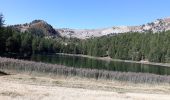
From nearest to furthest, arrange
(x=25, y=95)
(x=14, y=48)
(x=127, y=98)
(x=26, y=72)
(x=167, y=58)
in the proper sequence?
(x=25, y=95) → (x=127, y=98) → (x=26, y=72) → (x=14, y=48) → (x=167, y=58)

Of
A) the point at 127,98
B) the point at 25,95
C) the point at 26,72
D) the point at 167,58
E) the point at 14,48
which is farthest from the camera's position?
the point at 167,58

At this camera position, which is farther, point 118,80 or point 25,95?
point 118,80

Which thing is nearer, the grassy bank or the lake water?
the grassy bank

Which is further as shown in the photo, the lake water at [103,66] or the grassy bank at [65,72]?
the lake water at [103,66]

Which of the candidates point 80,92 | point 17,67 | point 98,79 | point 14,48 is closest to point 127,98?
point 80,92

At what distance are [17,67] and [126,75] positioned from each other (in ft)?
48.1

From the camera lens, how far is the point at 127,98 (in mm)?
30734

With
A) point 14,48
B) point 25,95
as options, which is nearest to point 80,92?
point 25,95

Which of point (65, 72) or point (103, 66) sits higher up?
point (65, 72)

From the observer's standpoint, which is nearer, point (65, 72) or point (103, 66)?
point (65, 72)

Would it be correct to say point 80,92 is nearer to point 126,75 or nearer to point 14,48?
point 126,75

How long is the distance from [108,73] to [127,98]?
20.8 m

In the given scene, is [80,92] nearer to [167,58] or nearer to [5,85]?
[5,85]

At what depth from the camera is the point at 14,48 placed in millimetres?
144125
